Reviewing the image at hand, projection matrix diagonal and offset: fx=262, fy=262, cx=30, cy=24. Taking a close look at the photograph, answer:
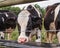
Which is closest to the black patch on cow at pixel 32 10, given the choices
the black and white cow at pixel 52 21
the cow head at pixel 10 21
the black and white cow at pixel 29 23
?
the black and white cow at pixel 29 23

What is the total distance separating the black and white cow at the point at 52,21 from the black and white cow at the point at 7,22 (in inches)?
25.6

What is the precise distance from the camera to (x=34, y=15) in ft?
12.2

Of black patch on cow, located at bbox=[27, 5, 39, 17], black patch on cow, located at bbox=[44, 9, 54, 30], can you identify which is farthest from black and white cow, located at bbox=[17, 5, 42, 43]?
black patch on cow, located at bbox=[44, 9, 54, 30]

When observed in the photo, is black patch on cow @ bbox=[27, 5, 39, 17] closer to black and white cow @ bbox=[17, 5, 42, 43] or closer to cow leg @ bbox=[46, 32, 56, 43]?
black and white cow @ bbox=[17, 5, 42, 43]

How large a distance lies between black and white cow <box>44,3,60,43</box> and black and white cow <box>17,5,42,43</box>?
15cm

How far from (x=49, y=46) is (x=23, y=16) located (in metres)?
0.63

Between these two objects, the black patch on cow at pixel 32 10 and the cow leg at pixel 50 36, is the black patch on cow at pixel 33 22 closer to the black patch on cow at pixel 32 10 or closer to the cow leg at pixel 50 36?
the black patch on cow at pixel 32 10

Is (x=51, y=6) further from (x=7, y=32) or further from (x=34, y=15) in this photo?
(x=7, y=32)

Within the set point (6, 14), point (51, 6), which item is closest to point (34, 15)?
point (51, 6)

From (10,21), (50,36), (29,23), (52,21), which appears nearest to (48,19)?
(52,21)

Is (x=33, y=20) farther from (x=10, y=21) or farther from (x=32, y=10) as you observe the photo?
(x=10, y=21)

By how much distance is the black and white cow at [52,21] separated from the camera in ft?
A: 11.3

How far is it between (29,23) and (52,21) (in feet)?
1.36

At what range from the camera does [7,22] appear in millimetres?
4098
